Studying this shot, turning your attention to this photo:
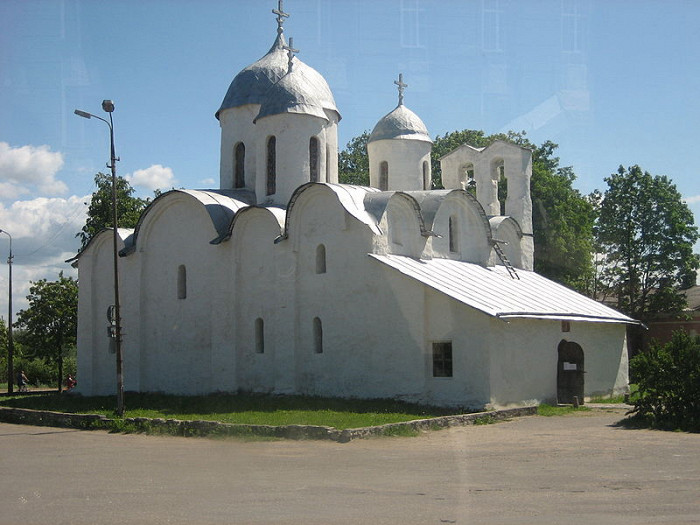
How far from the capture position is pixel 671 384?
15703 millimetres

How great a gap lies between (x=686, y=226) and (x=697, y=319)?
5.37m

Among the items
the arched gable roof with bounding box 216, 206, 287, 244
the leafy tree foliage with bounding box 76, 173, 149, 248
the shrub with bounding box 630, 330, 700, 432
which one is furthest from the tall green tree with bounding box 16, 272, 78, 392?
the shrub with bounding box 630, 330, 700, 432

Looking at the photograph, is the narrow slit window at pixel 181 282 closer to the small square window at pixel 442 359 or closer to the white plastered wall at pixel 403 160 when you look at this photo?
the white plastered wall at pixel 403 160

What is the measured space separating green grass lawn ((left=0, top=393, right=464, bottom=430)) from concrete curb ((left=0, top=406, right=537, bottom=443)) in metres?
0.72

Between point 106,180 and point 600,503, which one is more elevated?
point 106,180

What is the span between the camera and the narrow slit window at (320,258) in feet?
73.4

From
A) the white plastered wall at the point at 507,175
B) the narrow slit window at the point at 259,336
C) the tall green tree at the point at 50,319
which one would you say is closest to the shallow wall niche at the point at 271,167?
the narrow slit window at the point at 259,336

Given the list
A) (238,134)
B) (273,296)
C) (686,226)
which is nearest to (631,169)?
(686,226)

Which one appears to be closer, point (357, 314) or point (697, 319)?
point (357, 314)

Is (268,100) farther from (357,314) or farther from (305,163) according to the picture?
(357,314)

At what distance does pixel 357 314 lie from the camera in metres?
21.2

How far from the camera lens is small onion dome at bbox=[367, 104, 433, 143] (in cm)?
2833

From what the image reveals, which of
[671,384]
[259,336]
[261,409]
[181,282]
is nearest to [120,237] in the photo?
[181,282]

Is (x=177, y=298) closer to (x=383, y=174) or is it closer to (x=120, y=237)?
(x=120, y=237)
